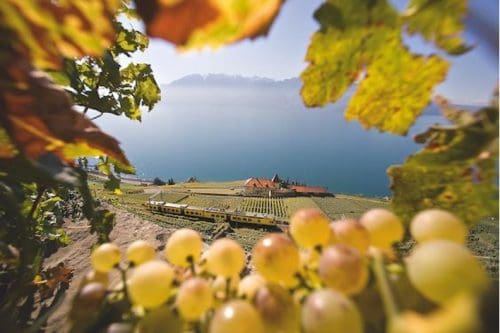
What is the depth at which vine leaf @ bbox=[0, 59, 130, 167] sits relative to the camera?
0.52 metres

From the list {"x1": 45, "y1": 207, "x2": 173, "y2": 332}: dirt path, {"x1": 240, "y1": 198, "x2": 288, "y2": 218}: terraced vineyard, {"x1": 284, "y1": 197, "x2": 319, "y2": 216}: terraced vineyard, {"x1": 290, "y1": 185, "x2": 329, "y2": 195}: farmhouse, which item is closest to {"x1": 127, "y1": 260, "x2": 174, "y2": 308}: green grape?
{"x1": 45, "y1": 207, "x2": 173, "y2": 332}: dirt path

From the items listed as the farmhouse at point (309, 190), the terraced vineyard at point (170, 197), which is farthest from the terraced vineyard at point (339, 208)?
the terraced vineyard at point (170, 197)

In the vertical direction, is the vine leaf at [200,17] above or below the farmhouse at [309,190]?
below

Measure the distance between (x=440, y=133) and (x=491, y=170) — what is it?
12 cm

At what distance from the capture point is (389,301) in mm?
405

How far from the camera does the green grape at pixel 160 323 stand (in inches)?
22.0

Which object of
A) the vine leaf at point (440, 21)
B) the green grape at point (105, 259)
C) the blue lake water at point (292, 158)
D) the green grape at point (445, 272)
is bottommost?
the green grape at point (105, 259)

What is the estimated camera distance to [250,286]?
0.61m

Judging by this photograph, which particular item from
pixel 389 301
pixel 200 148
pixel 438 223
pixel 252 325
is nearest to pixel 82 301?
pixel 252 325

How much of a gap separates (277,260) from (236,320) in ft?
0.50

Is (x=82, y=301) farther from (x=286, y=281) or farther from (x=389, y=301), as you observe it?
(x=389, y=301)

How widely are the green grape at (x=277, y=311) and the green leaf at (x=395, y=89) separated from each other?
17.2 inches

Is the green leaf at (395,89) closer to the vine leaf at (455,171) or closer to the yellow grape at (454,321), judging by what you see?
the vine leaf at (455,171)

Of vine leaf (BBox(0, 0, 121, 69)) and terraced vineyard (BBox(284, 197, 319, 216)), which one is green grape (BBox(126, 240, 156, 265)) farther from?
terraced vineyard (BBox(284, 197, 319, 216))
